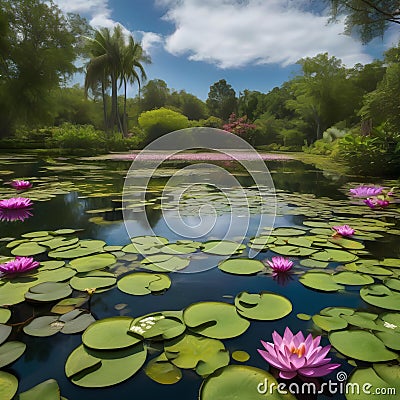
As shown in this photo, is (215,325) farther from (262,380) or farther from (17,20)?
(17,20)

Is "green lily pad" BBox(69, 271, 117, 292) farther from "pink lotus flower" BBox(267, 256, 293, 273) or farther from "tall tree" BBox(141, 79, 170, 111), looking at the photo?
"tall tree" BBox(141, 79, 170, 111)

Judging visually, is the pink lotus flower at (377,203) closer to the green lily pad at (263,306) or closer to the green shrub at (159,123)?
the green lily pad at (263,306)

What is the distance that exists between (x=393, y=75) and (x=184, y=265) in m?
9.60

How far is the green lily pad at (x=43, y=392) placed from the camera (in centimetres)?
55

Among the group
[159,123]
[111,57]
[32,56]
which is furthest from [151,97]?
[32,56]

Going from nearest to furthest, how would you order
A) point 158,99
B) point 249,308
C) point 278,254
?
point 249,308, point 278,254, point 158,99

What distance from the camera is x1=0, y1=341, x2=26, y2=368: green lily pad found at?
2.14ft

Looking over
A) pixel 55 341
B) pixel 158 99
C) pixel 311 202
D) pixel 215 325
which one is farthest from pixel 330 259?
pixel 158 99

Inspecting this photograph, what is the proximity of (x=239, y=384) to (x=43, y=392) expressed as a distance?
395 mm

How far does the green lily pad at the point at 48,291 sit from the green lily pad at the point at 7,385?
0.30m

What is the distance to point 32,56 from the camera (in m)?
12.2

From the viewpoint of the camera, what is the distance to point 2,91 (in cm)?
1188

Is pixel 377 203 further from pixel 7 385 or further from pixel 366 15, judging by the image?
pixel 366 15

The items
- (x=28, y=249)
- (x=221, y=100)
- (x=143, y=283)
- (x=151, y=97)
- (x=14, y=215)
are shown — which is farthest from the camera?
(x=221, y=100)
